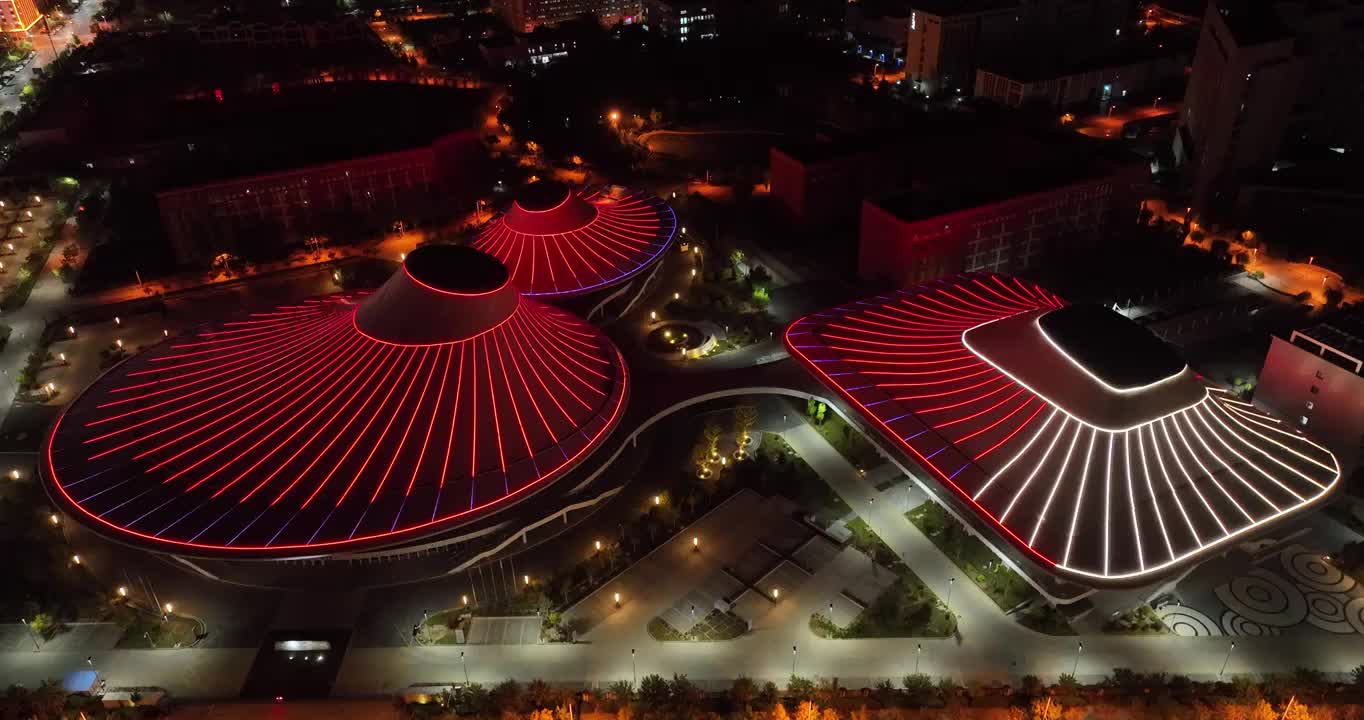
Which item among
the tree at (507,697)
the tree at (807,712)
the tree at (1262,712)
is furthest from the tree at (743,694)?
the tree at (1262,712)

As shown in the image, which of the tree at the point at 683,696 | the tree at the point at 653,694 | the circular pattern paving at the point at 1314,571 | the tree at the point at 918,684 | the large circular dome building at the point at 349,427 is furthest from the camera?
the circular pattern paving at the point at 1314,571

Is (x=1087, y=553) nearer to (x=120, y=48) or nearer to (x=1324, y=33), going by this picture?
(x=1324, y=33)

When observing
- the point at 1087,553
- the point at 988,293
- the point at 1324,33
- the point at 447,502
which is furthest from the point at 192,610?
the point at 1324,33

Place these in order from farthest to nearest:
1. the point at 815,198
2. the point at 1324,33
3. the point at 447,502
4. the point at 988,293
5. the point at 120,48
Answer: the point at 120,48
the point at 1324,33
the point at 815,198
the point at 988,293
the point at 447,502

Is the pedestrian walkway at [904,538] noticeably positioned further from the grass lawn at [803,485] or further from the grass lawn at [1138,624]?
the grass lawn at [1138,624]

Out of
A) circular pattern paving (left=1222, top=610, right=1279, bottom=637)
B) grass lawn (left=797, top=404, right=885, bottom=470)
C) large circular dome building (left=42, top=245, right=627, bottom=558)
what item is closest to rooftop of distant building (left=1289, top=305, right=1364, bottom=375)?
circular pattern paving (left=1222, top=610, right=1279, bottom=637)

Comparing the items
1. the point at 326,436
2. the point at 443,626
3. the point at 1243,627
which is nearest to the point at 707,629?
the point at 443,626
